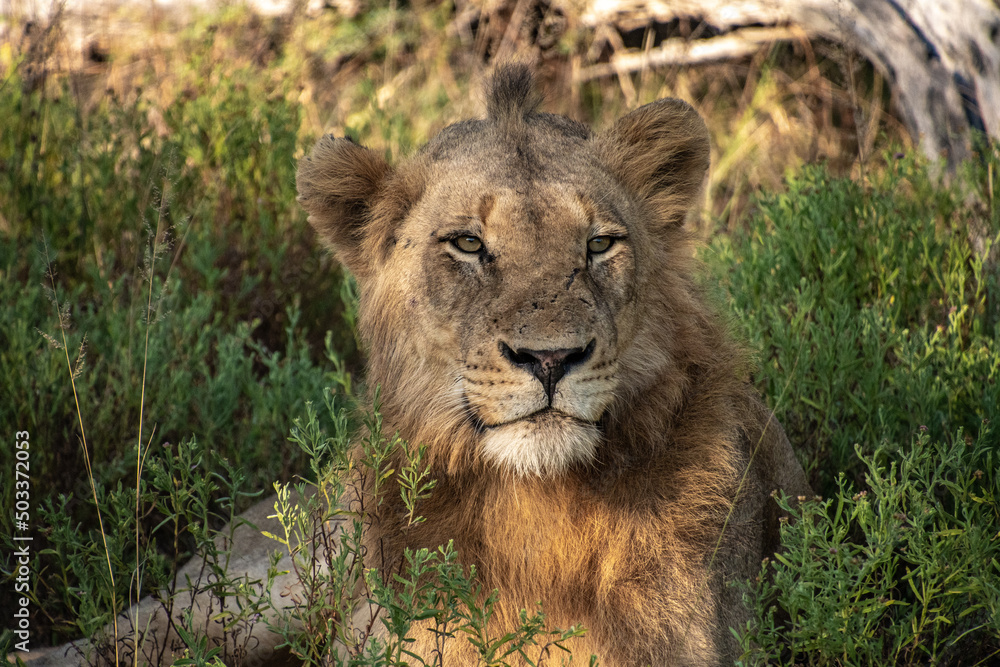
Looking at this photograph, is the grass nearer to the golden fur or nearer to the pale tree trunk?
the golden fur

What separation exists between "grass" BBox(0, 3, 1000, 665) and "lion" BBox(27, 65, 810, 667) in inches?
6.1

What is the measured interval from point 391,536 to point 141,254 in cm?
322

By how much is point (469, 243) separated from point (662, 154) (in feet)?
2.69

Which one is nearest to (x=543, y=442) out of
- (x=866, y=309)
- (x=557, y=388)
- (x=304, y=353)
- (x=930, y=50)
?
(x=557, y=388)

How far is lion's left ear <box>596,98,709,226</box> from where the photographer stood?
Result: 3.26 meters

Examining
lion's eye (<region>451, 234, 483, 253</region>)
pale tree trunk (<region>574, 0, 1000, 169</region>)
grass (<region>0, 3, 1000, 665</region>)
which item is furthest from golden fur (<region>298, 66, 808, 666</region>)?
pale tree trunk (<region>574, 0, 1000, 169</region>)

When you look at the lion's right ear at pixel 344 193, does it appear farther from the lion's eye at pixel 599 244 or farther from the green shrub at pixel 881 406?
the green shrub at pixel 881 406

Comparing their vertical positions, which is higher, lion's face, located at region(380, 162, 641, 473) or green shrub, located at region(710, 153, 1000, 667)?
lion's face, located at region(380, 162, 641, 473)

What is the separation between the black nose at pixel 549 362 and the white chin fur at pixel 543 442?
0.24 ft

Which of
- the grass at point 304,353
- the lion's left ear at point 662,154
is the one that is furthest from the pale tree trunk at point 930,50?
the lion's left ear at point 662,154

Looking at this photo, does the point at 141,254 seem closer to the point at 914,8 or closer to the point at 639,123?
the point at 639,123

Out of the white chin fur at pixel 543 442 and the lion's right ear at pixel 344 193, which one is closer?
the white chin fur at pixel 543 442

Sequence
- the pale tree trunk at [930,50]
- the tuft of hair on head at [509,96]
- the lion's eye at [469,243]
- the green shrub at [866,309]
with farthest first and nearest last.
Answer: the pale tree trunk at [930,50], the green shrub at [866,309], the tuft of hair on head at [509,96], the lion's eye at [469,243]

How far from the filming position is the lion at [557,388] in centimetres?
267
